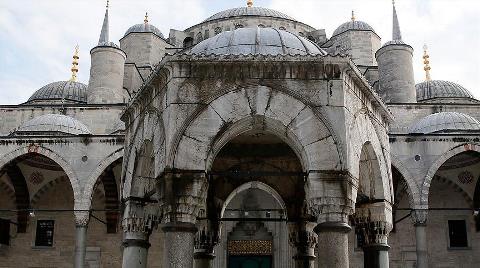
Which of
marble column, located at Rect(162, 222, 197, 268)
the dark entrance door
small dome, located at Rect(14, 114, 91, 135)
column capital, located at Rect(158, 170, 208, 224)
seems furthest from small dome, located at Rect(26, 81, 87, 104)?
marble column, located at Rect(162, 222, 197, 268)

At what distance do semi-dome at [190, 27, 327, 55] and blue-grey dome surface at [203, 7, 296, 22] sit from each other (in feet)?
56.7

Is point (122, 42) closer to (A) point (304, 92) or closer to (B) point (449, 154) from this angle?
(B) point (449, 154)

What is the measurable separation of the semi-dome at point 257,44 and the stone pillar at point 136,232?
1586 millimetres

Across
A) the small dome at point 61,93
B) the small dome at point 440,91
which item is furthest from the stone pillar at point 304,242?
the small dome at point 61,93

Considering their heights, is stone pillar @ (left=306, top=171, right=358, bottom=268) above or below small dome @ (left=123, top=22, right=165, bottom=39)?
below

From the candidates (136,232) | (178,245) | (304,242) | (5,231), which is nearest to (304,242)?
(304,242)

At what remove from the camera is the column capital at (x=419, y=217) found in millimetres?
15375

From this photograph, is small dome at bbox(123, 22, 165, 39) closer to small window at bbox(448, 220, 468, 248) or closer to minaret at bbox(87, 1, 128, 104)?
minaret at bbox(87, 1, 128, 104)

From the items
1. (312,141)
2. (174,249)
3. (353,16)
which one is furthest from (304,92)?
(353,16)

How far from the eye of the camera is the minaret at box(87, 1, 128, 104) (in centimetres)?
2069

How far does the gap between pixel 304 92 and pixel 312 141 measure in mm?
419

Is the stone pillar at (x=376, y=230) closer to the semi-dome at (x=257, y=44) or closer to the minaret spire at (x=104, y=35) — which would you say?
the semi-dome at (x=257, y=44)

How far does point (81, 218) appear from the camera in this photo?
1599 centimetres

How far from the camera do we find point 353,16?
2389 cm
